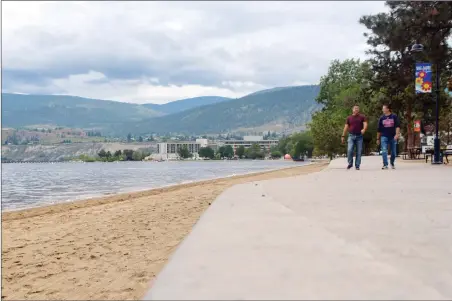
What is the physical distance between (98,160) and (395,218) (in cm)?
18805

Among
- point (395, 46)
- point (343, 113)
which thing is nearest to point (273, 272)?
point (395, 46)

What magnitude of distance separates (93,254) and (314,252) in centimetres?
304

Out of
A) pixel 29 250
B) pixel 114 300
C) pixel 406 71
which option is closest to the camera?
pixel 114 300

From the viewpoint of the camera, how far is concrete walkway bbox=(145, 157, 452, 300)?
3.12 m

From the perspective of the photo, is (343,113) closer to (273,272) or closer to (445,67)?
(445,67)

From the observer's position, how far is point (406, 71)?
91.1 ft

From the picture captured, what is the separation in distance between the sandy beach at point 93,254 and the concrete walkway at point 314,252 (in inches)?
28.0

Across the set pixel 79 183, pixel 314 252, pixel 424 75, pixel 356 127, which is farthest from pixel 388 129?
pixel 79 183

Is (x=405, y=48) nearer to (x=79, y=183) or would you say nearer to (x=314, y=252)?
(x=79, y=183)

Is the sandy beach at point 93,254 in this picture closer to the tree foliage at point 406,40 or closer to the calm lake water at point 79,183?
the calm lake water at point 79,183

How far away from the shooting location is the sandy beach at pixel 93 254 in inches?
182

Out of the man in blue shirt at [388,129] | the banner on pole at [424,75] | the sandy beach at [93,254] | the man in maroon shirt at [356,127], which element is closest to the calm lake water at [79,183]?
the sandy beach at [93,254]

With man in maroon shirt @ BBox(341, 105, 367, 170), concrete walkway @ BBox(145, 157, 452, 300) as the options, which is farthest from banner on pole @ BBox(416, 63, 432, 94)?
concrete walkway @ BBox(145, 157, 452, 300)

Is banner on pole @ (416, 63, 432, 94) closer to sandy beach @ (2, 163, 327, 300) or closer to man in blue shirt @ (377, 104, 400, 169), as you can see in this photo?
man in blue shirt @ (377, 104, 400, 169)
